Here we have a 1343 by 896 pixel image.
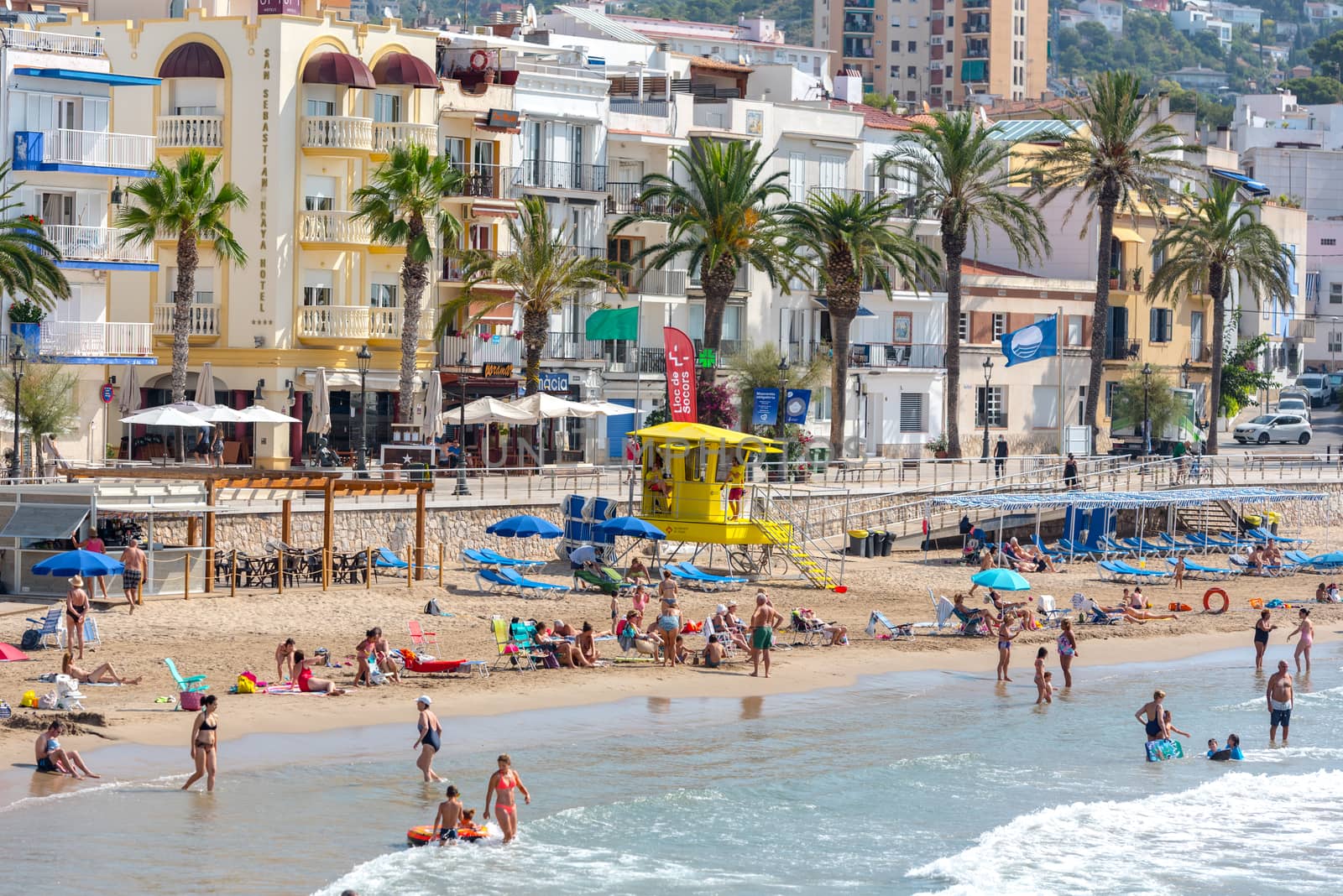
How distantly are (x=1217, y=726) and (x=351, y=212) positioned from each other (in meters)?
31.8

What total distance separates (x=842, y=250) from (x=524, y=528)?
72.6ft

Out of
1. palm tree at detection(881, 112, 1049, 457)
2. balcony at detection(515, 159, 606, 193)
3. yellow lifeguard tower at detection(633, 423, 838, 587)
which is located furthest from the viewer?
palm tree at detection(881, 112, 1049, 457)

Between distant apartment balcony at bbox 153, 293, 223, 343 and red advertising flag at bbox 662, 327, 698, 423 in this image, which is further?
distant apartment balcony at bbox 153, 293, 223, 343

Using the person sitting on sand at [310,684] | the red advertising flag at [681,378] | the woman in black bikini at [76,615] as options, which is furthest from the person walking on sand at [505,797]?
the red advertising flag at [681,378]

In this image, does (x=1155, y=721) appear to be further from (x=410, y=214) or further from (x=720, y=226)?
(x=720, y=226)

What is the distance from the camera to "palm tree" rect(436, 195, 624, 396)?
56.5 meters

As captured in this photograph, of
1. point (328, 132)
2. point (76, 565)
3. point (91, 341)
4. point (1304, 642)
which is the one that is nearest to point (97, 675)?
point (76, 565)

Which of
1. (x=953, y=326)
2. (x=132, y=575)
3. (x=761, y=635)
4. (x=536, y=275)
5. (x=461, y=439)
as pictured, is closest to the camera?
(x=761, y=635)

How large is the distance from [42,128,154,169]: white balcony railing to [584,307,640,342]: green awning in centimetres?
1472

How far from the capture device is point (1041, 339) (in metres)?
61.7

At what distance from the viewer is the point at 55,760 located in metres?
25.3

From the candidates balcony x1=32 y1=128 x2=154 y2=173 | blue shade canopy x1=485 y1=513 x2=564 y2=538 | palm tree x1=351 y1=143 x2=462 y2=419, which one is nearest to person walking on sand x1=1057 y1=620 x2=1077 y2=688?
blue shade canopy x1=485 y1=513 x2=564 y2=538

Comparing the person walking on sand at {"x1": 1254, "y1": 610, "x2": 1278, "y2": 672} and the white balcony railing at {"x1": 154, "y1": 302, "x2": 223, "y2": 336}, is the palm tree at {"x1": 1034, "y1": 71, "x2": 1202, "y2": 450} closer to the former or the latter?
the white balcony railing at {"x1": 154, "y1": 302, "x2": 223, "y2": 336}

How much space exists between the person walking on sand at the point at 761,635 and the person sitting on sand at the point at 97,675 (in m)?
10.2
